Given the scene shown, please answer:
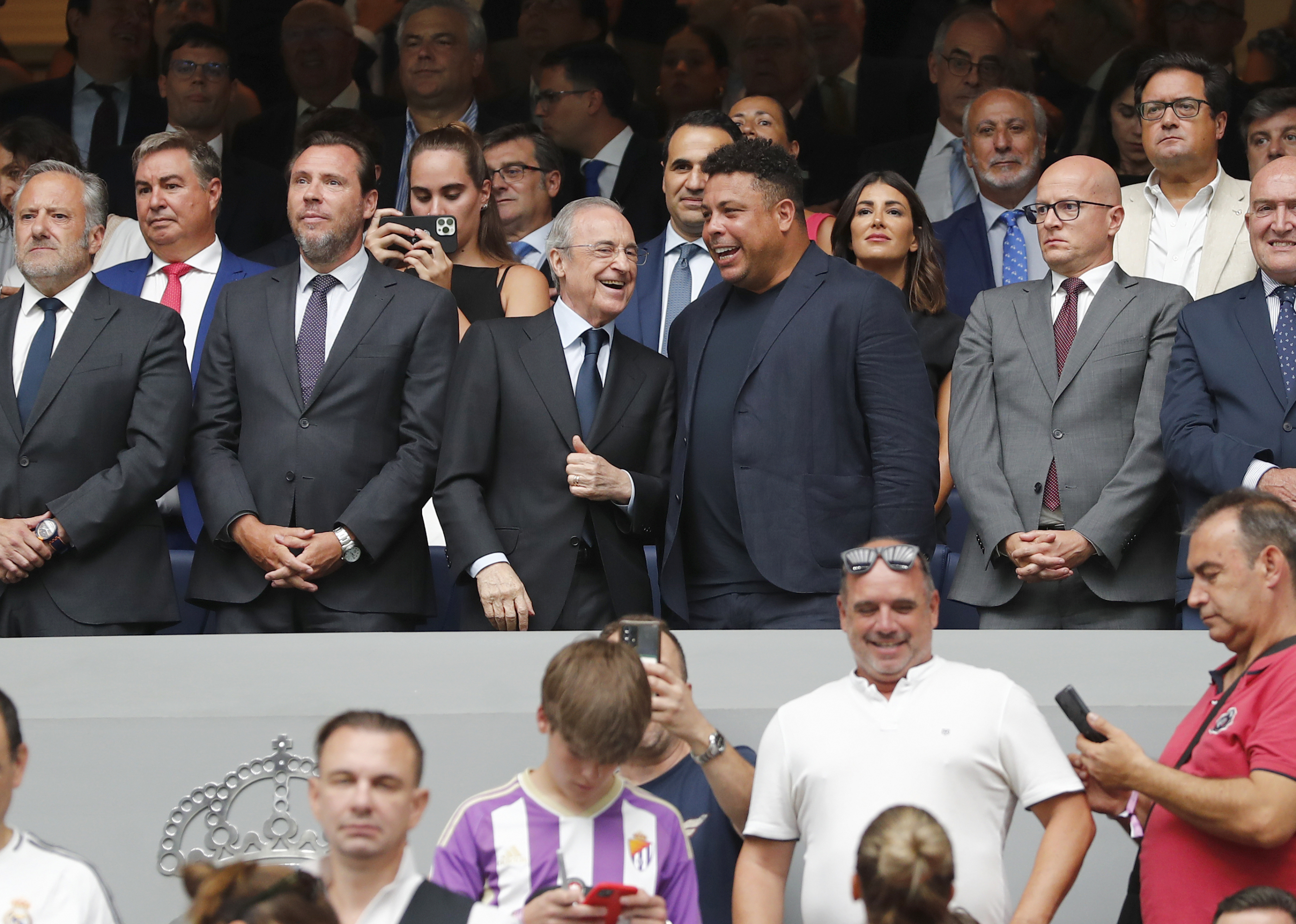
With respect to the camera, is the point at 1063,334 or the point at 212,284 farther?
the point at 212,284

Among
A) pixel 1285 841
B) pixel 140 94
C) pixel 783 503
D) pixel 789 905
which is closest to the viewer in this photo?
pixel 1285 841

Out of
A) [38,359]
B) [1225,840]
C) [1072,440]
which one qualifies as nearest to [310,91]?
[38,359]

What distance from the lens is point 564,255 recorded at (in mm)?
4652

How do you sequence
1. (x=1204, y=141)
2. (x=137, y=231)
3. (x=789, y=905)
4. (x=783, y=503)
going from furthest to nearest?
(x=137, y=231), (x=1204, y=141), (x=783, y=503), (x=789, y=905)

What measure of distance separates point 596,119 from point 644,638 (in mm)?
3692

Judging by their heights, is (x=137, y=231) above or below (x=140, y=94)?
below

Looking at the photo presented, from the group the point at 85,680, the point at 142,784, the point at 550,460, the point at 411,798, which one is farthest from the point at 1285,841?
the point at 85,680

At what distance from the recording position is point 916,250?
5.41 meters

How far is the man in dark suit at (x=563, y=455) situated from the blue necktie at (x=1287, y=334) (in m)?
1.24

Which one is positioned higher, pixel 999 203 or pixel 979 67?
pixel 979 67

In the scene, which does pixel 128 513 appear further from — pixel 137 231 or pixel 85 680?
pixel 137 231

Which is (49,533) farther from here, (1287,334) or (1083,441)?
(1287,334)

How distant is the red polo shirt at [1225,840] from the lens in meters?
3.05

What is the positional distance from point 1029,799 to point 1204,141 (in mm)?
2806
